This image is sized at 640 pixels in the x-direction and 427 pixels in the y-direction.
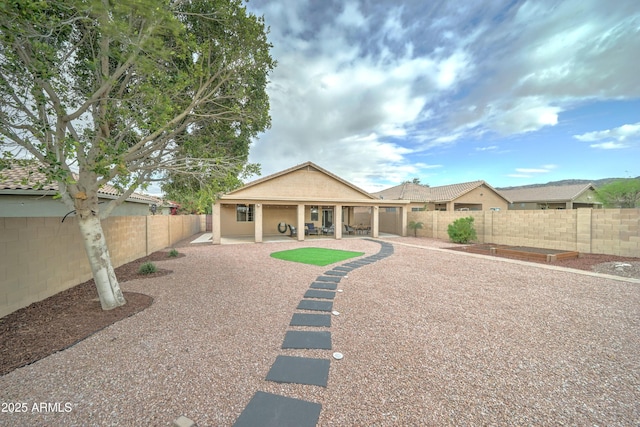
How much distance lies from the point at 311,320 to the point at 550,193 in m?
36.9

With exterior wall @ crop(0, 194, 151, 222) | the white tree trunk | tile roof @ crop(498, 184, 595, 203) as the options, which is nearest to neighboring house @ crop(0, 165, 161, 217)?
exterior wall @ crop(0, 194, 151, 222)

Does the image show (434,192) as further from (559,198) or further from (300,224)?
(300,224)

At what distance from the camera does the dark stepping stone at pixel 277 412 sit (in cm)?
206

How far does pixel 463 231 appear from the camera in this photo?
14.1 meters

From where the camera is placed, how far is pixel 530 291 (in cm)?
585

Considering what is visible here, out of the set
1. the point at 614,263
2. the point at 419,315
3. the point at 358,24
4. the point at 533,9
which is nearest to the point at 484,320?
the point at 419,315

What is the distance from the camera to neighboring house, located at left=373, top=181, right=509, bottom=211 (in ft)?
76.0

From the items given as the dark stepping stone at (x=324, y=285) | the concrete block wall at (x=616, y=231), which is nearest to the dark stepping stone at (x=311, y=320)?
the dark stepping stone at (x=324, y=285)

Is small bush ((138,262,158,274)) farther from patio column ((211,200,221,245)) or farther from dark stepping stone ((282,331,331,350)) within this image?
patio column ((211,200,221,245))

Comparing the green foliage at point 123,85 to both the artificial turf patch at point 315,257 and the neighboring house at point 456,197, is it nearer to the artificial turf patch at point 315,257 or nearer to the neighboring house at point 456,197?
the artificial turf patch at point 315,257

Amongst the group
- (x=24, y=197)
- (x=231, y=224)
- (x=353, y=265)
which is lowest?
(x=353, y=265)

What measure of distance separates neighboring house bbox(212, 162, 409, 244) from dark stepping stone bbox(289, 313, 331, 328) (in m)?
10.9

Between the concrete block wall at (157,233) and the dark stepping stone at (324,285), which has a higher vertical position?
the concrete block wall at (157,233)

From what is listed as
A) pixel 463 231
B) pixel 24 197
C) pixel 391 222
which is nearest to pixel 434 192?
pixel 391 222
